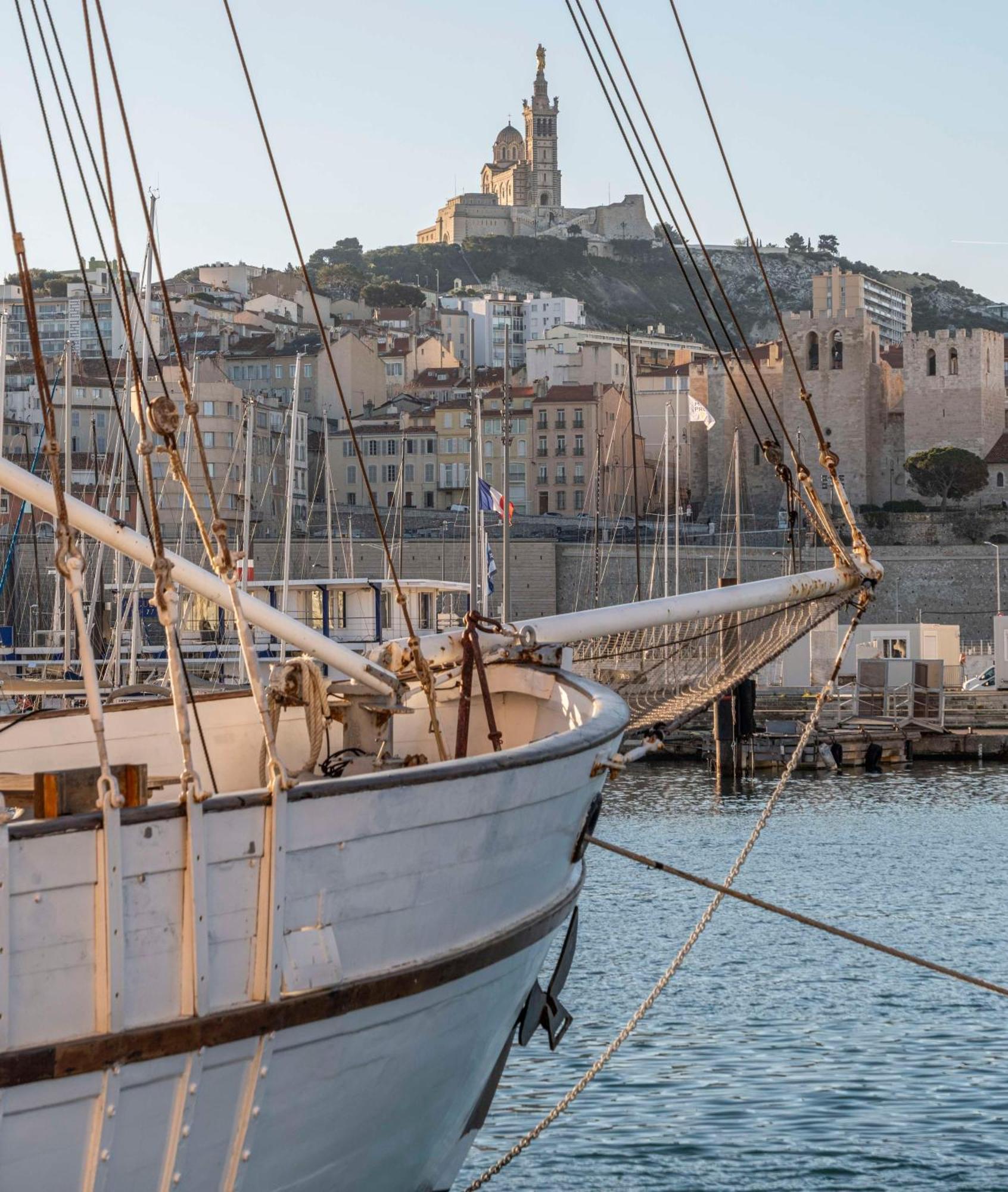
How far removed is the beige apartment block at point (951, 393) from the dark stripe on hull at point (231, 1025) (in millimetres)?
86224

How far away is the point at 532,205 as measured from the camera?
619ft

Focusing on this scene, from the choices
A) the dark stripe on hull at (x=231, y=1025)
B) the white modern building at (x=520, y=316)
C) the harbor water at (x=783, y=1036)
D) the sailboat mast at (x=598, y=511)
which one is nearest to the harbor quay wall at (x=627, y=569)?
the sailboat mast at (x=598, y=511)

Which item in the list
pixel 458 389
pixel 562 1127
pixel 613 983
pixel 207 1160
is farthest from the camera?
pixel 458 389

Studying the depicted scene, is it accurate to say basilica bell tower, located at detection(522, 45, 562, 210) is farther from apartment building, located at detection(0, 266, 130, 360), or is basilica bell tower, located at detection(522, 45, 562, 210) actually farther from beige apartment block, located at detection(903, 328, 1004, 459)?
beige apartment block, located at detection(903, 328, 1004, 459)

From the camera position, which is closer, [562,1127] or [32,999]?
[32,999]

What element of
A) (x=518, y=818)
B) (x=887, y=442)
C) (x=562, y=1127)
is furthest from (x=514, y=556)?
(x=518, y=818)

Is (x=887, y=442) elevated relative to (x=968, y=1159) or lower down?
elevated

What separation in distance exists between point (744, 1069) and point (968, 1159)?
7.84 ft

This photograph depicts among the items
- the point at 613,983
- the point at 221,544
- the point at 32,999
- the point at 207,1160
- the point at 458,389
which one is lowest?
the point at 613,983

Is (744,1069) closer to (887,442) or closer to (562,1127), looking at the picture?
(562,1127)

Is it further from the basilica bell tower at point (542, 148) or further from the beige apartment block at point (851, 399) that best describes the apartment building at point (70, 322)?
the basilica bell tower at point (542, 148)

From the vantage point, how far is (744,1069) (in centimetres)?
1298

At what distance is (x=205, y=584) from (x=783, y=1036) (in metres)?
8.55

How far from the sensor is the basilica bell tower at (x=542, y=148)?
7505 inches
